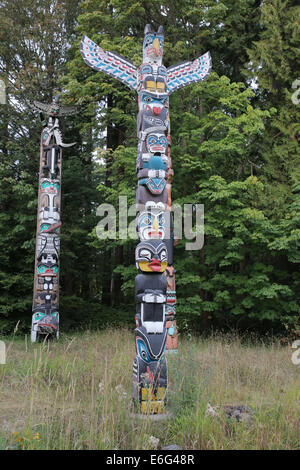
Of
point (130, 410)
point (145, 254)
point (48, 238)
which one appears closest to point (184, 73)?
point (48, 238)

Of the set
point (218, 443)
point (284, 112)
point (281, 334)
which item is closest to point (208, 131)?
point (284, 112)

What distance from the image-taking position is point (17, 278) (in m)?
12.6

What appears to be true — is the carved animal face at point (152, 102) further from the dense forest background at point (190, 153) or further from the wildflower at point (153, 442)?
the wildflower at point (153, 442)

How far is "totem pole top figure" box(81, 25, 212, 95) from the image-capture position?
22.2ft

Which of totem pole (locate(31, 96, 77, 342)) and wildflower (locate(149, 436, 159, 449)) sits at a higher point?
totem pole (locate(31, 96, 77, 342))

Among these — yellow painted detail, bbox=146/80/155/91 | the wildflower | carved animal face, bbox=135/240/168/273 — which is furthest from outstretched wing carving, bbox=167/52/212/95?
the wildflower

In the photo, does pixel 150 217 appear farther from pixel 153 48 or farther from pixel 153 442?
pixel 153 48

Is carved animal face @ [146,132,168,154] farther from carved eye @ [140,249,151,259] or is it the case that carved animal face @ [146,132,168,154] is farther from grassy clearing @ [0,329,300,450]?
grassy clearing @ [0,329,300,450]

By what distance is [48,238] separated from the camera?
1017 cm

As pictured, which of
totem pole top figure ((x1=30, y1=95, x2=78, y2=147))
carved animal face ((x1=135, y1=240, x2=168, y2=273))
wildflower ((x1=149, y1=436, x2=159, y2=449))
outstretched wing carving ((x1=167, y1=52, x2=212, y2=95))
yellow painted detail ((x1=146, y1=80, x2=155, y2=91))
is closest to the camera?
wildflower ((x1=149, y1=436, x2=159, y2=449))

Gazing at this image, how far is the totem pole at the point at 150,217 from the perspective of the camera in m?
4.77
